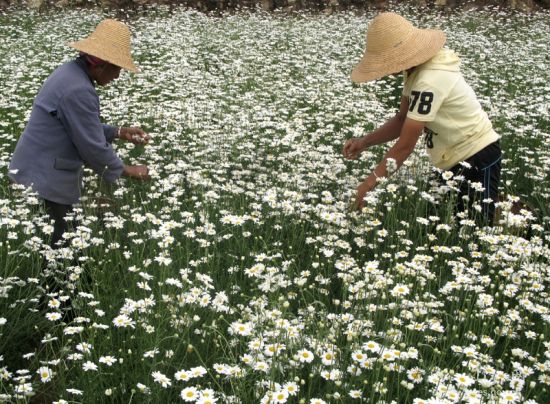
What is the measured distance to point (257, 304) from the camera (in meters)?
2.83

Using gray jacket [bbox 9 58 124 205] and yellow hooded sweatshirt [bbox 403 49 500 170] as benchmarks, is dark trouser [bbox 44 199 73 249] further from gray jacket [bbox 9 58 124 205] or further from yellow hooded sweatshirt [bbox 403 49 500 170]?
yellow hooded sweatshirt [bbox 403 49 500 170]

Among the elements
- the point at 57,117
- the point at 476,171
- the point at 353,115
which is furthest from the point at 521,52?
the point at 57,117

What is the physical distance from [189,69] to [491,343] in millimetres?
7095

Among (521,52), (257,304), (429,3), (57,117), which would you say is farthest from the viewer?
(429,3)

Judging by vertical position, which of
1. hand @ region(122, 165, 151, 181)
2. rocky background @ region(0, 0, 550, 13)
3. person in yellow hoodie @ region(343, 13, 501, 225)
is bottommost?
hand @ region(122, 165, 151, 181)

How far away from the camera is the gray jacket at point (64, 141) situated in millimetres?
3896

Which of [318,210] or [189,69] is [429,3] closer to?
[189,69]

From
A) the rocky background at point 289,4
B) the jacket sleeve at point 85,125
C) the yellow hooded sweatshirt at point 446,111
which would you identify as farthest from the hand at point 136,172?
the rocky background at point 289,4

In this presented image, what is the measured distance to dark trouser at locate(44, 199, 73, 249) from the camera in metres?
4.10

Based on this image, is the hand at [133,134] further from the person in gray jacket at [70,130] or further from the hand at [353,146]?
the hand at [353,146]

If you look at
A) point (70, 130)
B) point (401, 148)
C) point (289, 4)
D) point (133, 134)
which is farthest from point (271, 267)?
point (289, 4)

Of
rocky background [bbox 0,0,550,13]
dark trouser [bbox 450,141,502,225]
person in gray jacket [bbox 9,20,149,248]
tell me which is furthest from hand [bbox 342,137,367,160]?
rocky background [bbox 0,0,550,13]

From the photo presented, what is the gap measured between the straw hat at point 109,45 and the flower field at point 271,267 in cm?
97

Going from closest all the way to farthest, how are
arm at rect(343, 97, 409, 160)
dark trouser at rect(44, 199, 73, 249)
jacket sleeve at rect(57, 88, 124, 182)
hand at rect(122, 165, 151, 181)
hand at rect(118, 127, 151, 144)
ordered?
1. jacket sleeve at rect(57, 88, 124, 182)
2. dark trouser at rect(44, 199, 73, 249)
3. hand at rect(122, 165, 151, 181)
4. arm at rect(343, 97, 409, 160)
5. hand at rect(118, 127, 151, 144)
